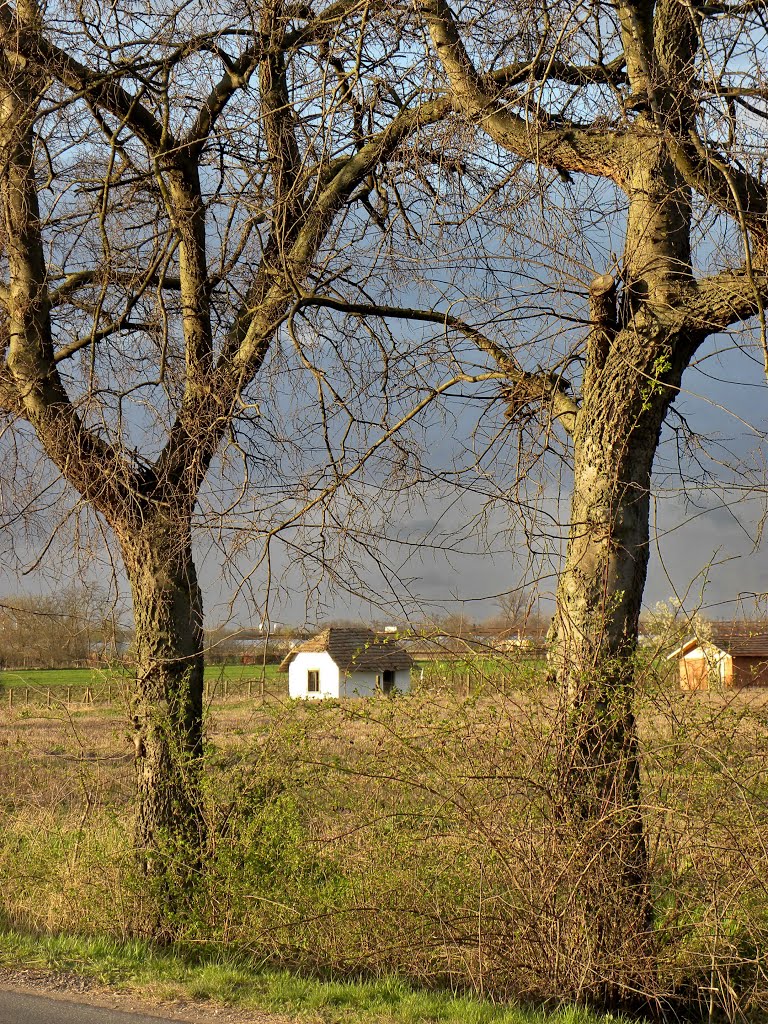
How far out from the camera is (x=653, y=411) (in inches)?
261

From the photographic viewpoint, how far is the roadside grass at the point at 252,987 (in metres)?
5.36

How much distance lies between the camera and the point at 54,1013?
5.33 m

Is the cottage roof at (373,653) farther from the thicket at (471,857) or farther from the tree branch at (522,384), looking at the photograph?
the tree branch at (522,384)

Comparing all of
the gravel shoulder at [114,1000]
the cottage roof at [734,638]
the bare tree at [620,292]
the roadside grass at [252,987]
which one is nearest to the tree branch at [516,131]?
the bare tree at [620,292]

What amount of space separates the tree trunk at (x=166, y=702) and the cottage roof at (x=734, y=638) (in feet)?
12.8

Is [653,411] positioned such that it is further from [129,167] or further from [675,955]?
[129,167]

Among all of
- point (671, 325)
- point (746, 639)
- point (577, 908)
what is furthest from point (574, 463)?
point (577, 908)

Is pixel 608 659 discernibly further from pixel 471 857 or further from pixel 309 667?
pixel 309 667

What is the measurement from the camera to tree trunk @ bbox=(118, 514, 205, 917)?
7.63 m

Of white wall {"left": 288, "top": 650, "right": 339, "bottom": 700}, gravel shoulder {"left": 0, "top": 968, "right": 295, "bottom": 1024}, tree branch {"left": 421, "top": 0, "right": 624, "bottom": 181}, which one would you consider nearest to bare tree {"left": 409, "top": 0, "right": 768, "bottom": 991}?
tree branch {"left": 421, "top": 0, "right": 624, "bottom": 181}

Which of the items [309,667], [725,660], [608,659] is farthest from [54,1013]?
[309,667]

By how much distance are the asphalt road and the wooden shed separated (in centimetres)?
388

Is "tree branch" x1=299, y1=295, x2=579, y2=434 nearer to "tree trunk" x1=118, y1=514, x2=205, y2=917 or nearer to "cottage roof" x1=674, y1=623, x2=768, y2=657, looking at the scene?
"cottage roof" x1=674, y1=623, x2=768, y2=657

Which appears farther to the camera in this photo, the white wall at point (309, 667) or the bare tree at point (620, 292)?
the white wall at point (309, 667)
